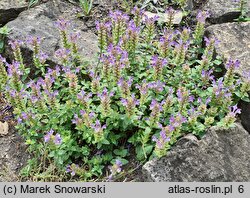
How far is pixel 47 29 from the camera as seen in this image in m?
4.68

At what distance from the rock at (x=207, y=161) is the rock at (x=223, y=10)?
1.68 meters

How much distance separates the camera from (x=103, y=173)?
12.0ft

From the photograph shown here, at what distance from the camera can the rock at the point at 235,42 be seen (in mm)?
4016

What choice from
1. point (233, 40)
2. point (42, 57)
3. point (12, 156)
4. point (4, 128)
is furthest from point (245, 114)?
point (4, 128)

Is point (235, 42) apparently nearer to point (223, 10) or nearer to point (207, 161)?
point (223, 10)

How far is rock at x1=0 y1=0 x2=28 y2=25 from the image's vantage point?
491 centimetres

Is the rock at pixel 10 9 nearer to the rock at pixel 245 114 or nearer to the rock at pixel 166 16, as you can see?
the rock at pixel 166 16

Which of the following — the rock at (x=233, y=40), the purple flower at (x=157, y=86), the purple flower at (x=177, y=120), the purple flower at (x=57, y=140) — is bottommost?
the purple flower at (x=57, y=140)

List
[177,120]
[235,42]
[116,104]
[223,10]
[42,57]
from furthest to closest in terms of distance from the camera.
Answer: [223,10]
[235,42]
[42,57]
[116,104]
[177,120]

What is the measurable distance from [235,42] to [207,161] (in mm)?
Result: 1504

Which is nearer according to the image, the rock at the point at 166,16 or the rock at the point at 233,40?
the rock at the point at 233,40

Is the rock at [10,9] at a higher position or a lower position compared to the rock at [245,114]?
higher

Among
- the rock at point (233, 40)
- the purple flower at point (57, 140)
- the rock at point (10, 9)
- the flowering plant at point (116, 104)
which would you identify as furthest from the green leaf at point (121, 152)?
the rock at point (10, 9)

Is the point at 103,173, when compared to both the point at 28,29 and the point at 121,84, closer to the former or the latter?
the point at 121,84
